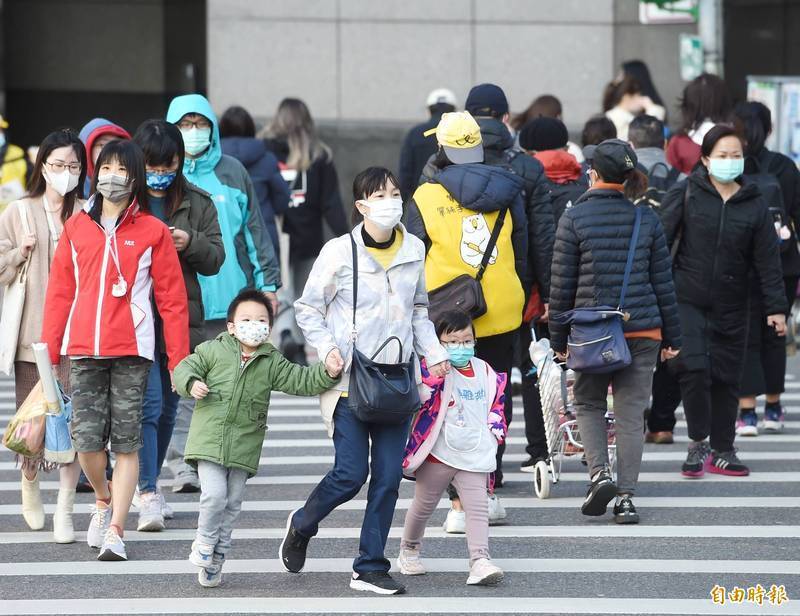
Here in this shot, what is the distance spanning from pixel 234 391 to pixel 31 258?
1.78 metres

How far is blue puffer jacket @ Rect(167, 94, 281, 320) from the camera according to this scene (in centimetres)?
876

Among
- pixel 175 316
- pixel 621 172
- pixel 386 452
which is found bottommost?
pixel 386 452

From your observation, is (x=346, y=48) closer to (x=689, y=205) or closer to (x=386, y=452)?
(x=689, y=205)

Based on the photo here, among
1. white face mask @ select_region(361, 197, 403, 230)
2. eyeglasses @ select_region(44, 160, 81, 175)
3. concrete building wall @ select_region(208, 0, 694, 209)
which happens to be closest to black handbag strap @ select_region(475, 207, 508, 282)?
white face mask @ select_region(361, 197, 403, 230)

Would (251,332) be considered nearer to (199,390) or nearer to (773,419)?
(199,390)

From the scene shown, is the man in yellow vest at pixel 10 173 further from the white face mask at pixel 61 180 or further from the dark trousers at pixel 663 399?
the white face mask at pixel 61 180

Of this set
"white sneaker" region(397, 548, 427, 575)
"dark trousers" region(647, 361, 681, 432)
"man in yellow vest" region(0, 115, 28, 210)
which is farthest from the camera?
"man in yellow vest" region(0, 115, 28, 210)

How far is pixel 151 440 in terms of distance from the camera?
25.2ft

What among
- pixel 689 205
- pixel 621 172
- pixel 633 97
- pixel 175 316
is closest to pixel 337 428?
pixel 175 316

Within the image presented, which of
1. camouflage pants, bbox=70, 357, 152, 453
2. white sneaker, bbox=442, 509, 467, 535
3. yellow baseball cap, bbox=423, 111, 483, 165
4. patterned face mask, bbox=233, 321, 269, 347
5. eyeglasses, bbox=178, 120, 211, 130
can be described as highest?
eyeglasses, bbox=178, 120, 211, 130

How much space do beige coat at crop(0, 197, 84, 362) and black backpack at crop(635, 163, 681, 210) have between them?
12.6ft

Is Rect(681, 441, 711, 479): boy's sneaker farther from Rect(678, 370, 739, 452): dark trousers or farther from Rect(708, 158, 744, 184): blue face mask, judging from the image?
Rect(708, 158, 744, 184): blue face mask

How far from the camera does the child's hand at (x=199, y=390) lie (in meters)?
6.45

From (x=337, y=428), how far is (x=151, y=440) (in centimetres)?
148
